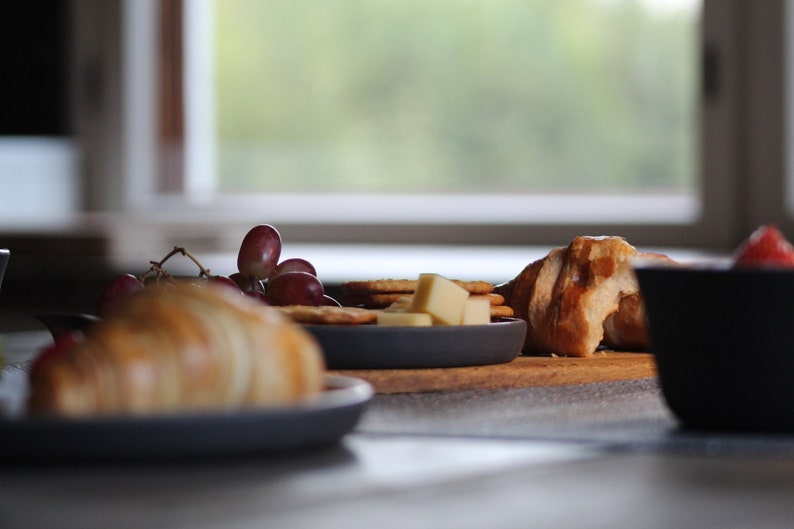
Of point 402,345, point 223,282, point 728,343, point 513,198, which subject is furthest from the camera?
point 513,198

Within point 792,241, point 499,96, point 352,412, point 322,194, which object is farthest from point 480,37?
point 352,412

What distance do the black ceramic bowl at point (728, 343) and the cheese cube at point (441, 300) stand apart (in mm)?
253

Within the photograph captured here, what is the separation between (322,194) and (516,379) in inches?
110

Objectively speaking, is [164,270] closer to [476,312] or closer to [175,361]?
[476,312]

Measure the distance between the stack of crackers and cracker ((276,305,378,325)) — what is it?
3.2 inches

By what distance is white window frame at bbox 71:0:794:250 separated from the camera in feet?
10.0

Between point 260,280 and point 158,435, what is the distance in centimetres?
61

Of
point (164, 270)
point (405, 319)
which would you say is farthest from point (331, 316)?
point (164, 270)

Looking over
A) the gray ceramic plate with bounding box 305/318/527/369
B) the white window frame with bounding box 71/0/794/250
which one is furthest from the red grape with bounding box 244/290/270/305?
the white window frame with bounding box 71/0/794/250

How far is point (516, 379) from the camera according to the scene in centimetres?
93

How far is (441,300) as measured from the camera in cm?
93

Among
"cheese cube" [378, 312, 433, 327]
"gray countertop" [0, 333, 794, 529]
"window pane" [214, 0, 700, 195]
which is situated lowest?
"gray countertop" [0, 333, 794, 529]

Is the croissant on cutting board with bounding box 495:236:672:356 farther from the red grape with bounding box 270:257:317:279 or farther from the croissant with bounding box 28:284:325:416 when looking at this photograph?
the croissant with bounding box 28:284:325:416

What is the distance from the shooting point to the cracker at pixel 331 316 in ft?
2.99
